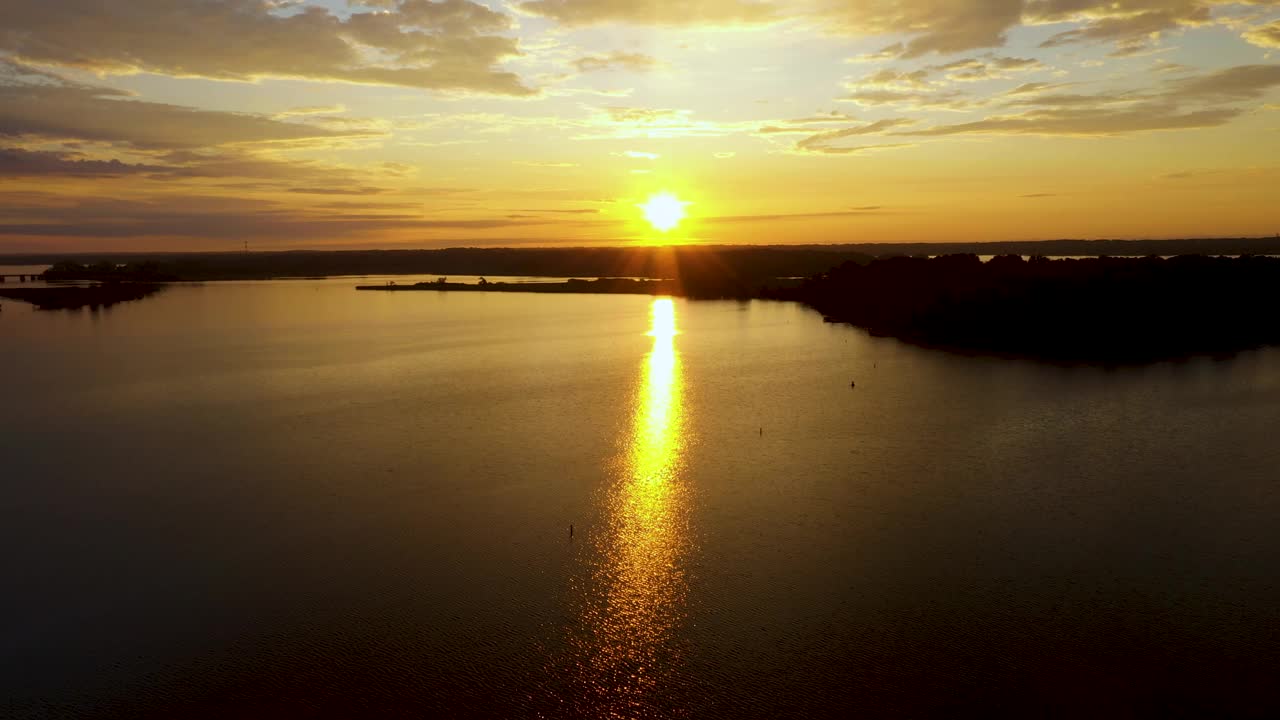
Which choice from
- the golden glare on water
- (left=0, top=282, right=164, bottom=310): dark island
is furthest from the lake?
(left=0, top=282, right=164, bottom=310): dark island

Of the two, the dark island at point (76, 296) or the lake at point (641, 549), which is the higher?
the dark island at point (76, 296)

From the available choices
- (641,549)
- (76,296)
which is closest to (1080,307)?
(641,549)

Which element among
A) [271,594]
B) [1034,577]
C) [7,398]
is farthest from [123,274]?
[1034,577]

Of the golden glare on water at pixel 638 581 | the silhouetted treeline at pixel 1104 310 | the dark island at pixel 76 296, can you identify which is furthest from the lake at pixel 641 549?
the dark island at pixel 76 296

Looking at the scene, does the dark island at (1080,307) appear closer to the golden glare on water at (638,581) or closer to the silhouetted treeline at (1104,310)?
the silhouetted treeline at (1104,310)

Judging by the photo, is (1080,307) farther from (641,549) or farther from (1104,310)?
(641,549)

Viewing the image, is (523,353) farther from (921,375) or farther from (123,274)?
(123,274)
